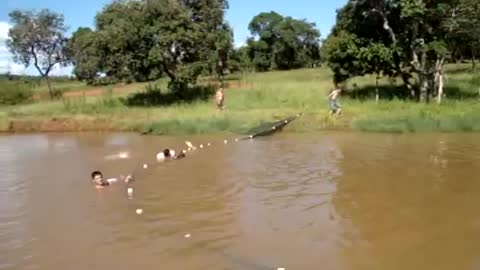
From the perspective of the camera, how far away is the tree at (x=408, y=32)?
91.8 feet

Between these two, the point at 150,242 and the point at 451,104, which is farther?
the point at 451,104

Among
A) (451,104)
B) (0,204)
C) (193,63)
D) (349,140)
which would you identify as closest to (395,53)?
(451,104)

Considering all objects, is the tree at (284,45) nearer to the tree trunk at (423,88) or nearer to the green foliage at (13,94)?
the green foliage at (13,94)

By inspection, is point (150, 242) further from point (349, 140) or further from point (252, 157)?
point (349, 140)

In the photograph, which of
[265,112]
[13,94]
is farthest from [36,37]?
[265,112]

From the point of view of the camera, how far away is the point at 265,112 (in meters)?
27.5

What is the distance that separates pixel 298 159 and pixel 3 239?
31.6ft

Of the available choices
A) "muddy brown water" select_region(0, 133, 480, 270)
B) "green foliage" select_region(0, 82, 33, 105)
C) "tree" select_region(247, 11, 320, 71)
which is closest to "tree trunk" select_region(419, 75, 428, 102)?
"muddy brown water" select_region(0, 133, 480, 270)

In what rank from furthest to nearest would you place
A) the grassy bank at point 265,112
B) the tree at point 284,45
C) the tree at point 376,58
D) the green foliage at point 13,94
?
1. the tree at point 284,45
2. the green foliage at point 13,94
3. the tree at point 376,58
4. the grassy bank at point 265,112

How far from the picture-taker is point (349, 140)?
2197 cm

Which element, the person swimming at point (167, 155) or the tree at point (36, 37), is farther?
the tree at point (36, 37)

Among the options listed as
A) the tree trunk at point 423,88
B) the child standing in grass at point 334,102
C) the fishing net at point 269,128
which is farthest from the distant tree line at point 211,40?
the fishing net at point 269,128

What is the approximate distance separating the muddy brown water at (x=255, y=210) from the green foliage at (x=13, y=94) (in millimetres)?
22297

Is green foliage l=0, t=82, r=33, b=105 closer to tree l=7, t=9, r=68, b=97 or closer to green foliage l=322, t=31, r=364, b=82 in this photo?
tree l=7, t=9, r=68, b=97
